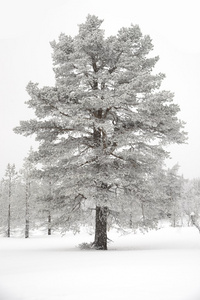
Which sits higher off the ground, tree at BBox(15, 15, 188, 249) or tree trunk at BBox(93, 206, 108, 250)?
tree at BBox(15, 15, 188, 249)

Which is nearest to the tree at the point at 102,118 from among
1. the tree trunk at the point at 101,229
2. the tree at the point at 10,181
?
the tree trunk at the point at 101,229

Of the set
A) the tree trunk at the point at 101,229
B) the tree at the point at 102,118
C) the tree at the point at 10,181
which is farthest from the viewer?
the tree at the point at 10,181

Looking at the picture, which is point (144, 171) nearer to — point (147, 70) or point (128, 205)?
point (128, 205)

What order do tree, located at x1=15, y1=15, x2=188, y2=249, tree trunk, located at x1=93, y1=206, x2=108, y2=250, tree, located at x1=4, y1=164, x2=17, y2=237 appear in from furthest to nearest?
tree, located at x1=4, y1=164, x2=17, y2=237 < tree trunk, located at x1=93, y1=206, x2=108, y2=250 < tree, located at x1=15, y1=15, x2=188, y2=249

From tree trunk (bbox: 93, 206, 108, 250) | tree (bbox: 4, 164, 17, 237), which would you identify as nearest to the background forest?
tree trunk (bbox: 93, 206, 108, 250)

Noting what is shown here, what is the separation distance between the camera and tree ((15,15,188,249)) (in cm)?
1251

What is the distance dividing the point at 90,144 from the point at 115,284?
9.13 m

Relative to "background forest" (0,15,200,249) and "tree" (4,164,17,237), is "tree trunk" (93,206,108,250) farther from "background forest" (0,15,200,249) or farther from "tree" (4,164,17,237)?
"tree" (4,164,17,237)

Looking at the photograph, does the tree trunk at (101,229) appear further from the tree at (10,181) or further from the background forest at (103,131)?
the tree at (10,181)

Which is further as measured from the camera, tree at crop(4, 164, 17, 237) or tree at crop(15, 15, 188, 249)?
tree at crop(4, 164, 17, 237)

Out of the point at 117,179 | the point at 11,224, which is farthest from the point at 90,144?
the point at 11,224

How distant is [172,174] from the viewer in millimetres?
37469

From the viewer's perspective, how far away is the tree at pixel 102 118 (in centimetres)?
1251

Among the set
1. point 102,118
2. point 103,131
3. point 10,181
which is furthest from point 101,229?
point 10,181
